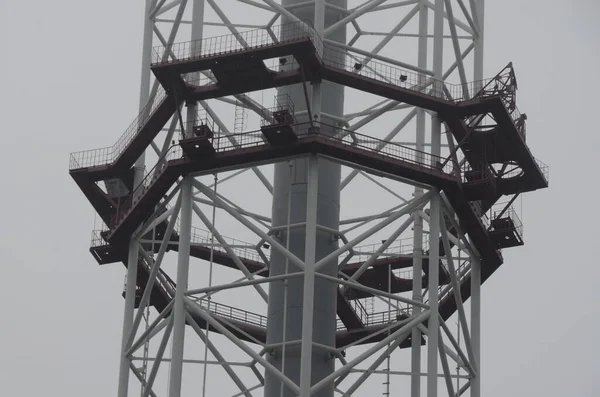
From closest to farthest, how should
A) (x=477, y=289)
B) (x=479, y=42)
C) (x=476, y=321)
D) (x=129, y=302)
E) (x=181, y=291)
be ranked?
(x=181, y=291)
(x=476, y=321)
(x=129, y=302)
(x=477, y=289)
(x=479, y=42)

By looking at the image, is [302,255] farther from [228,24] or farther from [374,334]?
[228,24]

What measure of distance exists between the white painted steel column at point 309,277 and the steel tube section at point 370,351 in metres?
0.76

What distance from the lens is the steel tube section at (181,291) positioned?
91625 millimetres

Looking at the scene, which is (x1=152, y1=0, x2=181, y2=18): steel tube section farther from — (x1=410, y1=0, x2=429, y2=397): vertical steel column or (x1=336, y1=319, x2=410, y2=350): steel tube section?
(x1=336, y1=319, x2=410, y2=350): steel tube section

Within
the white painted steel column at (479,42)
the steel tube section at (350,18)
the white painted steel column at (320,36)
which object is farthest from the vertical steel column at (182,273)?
the white painted steel column at (479,42)

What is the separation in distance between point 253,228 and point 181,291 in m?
4.20

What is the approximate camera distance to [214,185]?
3802 inches

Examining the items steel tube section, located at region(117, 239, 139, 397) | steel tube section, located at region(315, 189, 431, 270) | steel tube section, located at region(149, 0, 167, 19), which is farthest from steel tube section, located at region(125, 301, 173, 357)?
steel tube section, located at region(149, 0, 167, 19)

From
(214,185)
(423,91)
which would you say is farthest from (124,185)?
(423,91)

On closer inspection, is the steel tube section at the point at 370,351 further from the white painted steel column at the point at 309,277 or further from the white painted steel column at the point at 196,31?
the white painted steel column at the point at 196,31

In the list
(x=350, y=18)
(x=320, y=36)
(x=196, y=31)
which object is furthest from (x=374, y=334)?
(x=196, y=31)

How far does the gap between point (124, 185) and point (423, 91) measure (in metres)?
15.4

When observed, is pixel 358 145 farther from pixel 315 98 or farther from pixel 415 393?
pixel 415 393

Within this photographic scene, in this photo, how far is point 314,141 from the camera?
92312 mm
